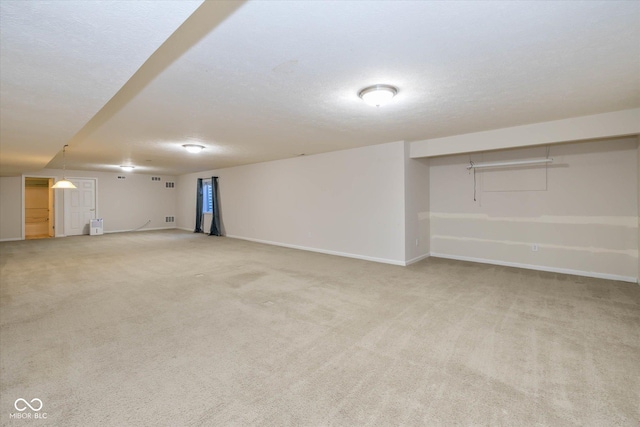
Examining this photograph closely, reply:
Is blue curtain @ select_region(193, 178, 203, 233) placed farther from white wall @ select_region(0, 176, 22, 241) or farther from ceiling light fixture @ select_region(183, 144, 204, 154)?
white wall @ select_region(0, 176, 22, 241)

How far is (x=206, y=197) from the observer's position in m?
10.4

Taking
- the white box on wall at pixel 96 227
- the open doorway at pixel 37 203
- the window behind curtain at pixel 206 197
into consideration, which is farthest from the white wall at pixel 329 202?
the open doorway at pixel 37 203

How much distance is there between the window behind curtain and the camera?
10.3m

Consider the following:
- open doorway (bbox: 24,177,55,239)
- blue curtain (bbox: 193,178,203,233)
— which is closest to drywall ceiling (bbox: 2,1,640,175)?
blue curtain (bbox: 193,178,203,233)

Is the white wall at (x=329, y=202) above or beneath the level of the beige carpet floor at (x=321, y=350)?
above

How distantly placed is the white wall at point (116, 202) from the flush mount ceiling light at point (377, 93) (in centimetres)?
1084

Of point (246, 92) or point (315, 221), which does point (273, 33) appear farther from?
point (315, 221)

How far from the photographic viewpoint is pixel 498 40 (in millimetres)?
2043

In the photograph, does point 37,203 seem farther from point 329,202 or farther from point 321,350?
point 321,350

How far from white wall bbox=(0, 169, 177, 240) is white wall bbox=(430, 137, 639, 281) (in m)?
10.5

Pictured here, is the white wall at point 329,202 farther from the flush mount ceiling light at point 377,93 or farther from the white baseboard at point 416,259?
the flush mount ceiling light at point 377,93

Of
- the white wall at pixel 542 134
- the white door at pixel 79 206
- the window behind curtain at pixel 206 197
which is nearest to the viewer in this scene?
the white wall at pixel 542 134
